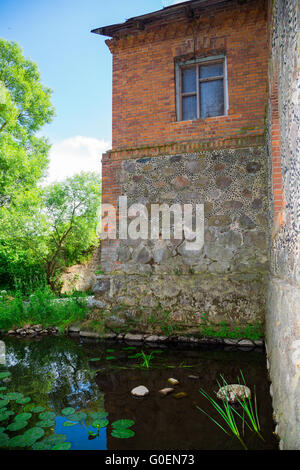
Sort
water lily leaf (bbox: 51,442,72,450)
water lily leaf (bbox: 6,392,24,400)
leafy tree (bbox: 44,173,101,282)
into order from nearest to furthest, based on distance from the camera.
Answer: water lily leaf (bbox: 51,442,72,450) < water lily leaf (bbox: 6,392,24,400) < leafy tree (bbox: 44,173,101,282)

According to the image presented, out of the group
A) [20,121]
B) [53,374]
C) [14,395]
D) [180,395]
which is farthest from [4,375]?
[20,121]

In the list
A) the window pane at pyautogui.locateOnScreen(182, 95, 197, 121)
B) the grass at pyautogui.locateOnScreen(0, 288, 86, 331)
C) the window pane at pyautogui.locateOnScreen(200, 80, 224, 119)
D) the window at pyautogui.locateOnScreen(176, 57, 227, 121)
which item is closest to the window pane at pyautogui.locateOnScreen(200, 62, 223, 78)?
the window at pyautogui.locateOnScreen(176, 57, 227, 121)

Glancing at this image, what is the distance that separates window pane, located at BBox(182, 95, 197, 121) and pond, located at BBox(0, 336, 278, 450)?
427cm

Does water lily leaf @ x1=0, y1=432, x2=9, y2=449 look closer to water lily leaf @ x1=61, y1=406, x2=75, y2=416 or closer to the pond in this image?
the pond

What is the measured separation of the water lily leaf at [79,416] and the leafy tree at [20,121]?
981cm

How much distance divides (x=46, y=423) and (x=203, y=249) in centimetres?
360

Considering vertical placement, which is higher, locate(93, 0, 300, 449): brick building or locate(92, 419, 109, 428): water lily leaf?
locate(93, 0, 300, 449): brick building

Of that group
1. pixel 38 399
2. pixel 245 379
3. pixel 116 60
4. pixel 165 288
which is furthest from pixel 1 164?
pixel 245 379

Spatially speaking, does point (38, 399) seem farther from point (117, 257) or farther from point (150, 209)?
point (150, 209)

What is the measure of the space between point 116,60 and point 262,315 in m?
5.70

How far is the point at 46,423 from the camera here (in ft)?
8.20

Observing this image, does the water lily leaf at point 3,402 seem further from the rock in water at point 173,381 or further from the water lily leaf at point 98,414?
the rock in water at point 173,381

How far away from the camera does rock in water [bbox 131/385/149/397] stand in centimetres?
306

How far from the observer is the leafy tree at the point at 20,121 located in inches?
459
